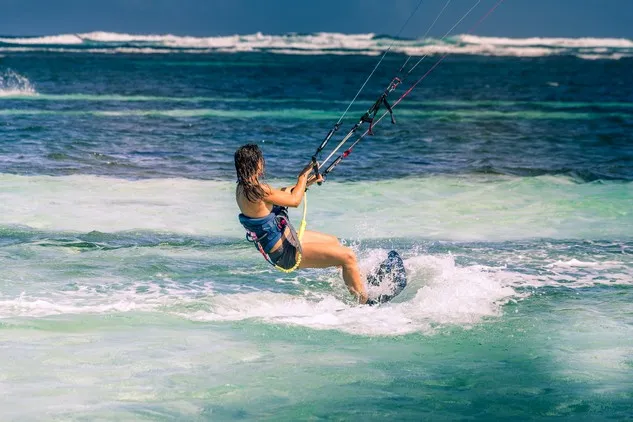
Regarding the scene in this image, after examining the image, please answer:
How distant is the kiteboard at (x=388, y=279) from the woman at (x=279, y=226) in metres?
0.24

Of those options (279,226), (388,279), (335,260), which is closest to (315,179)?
(279,226)

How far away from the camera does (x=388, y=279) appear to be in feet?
29.6

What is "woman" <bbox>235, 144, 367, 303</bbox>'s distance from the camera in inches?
311

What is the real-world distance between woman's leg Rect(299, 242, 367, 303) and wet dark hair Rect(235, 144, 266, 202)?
0.77 meters

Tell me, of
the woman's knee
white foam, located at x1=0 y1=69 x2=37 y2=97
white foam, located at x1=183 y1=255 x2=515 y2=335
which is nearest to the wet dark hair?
the woman's knee

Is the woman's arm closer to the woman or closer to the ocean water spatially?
the woman

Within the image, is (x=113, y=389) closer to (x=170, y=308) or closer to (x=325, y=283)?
(x=170, y=308)

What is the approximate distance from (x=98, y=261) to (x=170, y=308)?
2.24 meters

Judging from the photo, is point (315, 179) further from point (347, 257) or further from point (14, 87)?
point (14, 87)

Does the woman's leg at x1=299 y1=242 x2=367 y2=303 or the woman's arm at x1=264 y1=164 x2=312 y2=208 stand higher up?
the woman's arm at x1=264 y1=164 x2=312 y2=208

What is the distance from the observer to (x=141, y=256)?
11.0m

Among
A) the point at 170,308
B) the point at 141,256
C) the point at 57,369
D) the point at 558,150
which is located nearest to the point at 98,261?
the point at 141,256

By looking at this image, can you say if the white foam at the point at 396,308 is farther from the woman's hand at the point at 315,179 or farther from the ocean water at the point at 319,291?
the woman's hand at the point at 315,179

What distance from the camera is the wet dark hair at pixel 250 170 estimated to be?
787 centimetres
